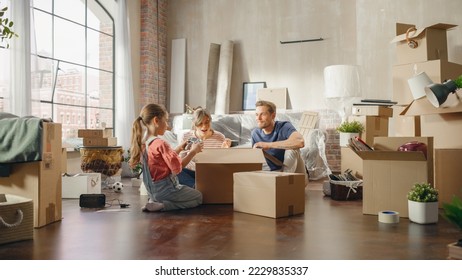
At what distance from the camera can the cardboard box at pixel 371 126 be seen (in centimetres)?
493

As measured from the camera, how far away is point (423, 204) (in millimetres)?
2613

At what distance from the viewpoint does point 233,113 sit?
6969 millimetres

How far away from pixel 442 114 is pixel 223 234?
1997 millimetres

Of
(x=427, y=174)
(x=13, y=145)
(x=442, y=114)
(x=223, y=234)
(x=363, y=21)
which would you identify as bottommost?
(x=223, y=234)

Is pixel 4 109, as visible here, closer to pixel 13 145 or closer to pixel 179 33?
pixel 13 145

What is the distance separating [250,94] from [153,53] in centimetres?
171

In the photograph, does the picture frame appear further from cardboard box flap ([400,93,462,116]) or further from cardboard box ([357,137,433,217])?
cardboard box ([357,137,433,217])

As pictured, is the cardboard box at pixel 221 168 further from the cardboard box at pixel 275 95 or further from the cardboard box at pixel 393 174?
the cardboard box at pixel 275 95

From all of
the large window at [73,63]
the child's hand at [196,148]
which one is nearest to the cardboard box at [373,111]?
the child's hand at [196,148]

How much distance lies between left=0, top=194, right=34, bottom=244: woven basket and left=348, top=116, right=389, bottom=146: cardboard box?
3.64 m

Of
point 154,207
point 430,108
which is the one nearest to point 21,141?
point 154,207

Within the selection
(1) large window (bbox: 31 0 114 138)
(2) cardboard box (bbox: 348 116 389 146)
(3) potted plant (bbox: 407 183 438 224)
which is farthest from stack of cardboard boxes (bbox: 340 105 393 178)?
(1) large window (bbox: 31 0 114 138)

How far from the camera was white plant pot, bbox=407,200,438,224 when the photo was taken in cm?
261

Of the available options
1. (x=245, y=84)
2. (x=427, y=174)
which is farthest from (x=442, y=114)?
(x=245, y=84)
